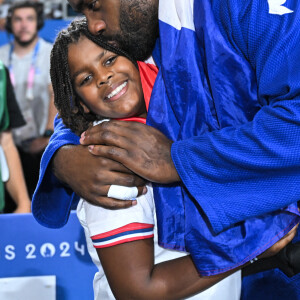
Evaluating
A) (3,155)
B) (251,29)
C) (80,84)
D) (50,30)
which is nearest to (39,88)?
(50,30)

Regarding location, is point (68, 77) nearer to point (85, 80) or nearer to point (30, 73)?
point (85, 80)

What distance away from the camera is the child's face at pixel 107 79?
A: 1432 mm

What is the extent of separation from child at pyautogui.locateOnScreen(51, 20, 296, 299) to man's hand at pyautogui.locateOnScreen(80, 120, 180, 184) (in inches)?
5.9

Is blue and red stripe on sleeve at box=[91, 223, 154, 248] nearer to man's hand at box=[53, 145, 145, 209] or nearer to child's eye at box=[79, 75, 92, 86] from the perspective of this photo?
man's hand at box=[53, 145, 145, 209]

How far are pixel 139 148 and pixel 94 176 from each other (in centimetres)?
16

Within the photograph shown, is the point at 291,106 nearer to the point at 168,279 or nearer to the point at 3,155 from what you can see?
the point at 168,279

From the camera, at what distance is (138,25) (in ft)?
4.62

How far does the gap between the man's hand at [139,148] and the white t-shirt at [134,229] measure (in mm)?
138

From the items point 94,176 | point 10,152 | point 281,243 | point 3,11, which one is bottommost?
point 10,152

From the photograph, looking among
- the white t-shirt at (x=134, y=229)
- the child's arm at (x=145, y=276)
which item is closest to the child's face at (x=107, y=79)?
the white t-shirt at (x=134, y=229)

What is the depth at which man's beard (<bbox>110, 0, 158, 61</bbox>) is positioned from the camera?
1.40 meters

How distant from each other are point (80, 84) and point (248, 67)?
54 centimetres

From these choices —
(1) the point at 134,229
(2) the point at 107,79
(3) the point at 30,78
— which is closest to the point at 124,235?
(1) the point at 134,229

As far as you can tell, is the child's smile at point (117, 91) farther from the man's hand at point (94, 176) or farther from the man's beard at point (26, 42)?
the man's beard at point (26, 42)
